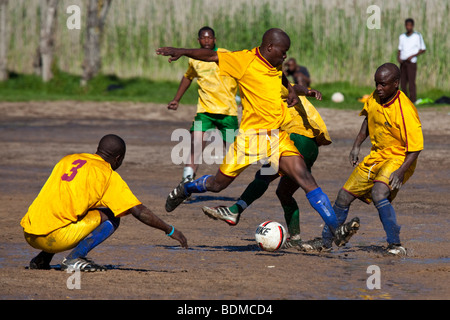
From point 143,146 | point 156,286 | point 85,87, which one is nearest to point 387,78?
point 156,286

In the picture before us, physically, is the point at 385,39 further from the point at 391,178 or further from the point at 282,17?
the point at 391,178

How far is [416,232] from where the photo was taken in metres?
9.93

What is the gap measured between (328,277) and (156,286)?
4.73ft

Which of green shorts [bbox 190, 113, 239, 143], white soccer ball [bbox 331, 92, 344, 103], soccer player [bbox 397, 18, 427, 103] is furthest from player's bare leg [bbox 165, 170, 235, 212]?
white soccer ball [bbox 331, 92, 344, 103]

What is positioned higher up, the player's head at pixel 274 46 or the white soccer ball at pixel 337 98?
the player's head at pixel 274 46

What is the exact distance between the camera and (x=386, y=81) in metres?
8.57

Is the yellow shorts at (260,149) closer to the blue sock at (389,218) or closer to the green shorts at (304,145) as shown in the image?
the green shorts at (304,145)

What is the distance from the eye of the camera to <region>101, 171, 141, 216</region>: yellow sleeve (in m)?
7.46

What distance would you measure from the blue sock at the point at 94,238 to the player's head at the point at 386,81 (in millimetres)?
2807

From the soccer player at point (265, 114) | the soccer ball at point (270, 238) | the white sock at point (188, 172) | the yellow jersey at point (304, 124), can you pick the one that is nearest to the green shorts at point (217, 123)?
the white sock at point (188, 172)

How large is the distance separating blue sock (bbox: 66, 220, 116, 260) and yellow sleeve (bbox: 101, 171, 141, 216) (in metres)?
0.24

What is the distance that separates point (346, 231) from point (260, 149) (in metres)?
1.13

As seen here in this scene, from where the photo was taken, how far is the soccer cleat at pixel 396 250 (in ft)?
28.3

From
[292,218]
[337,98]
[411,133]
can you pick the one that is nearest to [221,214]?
[292,218]
